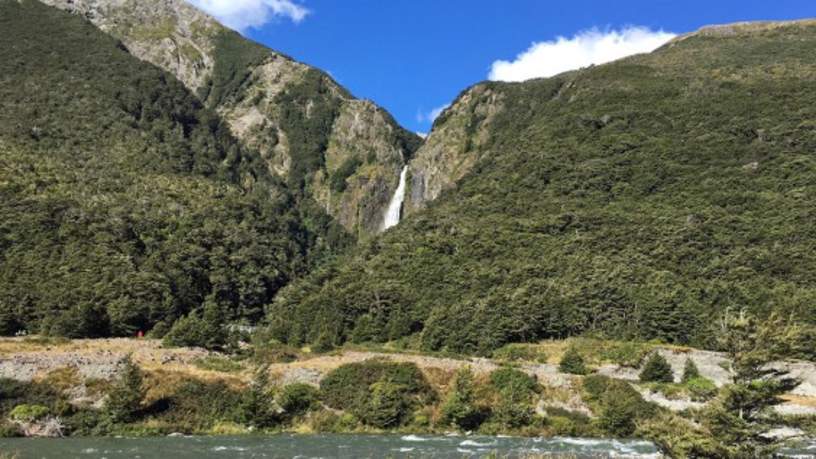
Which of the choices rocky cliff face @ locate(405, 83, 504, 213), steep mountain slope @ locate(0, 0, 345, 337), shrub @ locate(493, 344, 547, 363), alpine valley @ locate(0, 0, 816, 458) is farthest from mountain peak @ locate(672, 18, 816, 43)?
shrub @ locate(493, 344, 547, 363)

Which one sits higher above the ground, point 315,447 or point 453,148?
point 453,148

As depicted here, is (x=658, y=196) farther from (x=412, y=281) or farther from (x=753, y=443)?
(x=753, y=443)

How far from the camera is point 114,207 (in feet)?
382

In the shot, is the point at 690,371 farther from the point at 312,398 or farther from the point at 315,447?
the point at 315,447

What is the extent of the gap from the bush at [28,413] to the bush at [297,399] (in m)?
13.4

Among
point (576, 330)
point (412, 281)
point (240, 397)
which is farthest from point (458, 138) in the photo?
point (240, 397)

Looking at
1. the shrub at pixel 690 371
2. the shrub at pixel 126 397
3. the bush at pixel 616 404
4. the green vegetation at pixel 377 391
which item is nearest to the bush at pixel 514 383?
the bush at pixel 616 404

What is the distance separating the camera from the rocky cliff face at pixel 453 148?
177 meters

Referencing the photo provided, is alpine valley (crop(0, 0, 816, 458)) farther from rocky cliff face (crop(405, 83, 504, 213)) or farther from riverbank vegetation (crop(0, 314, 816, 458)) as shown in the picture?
rocky cliff face (crop(405, 83, 504, 213))

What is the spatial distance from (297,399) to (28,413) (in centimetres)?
1521

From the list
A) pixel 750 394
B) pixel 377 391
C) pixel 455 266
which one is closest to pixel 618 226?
pixel 455 266

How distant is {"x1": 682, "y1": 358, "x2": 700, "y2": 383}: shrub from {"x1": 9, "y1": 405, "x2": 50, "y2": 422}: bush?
43955mm

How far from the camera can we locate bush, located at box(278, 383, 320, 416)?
4384 cm

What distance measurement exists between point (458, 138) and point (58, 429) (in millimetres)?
156251
